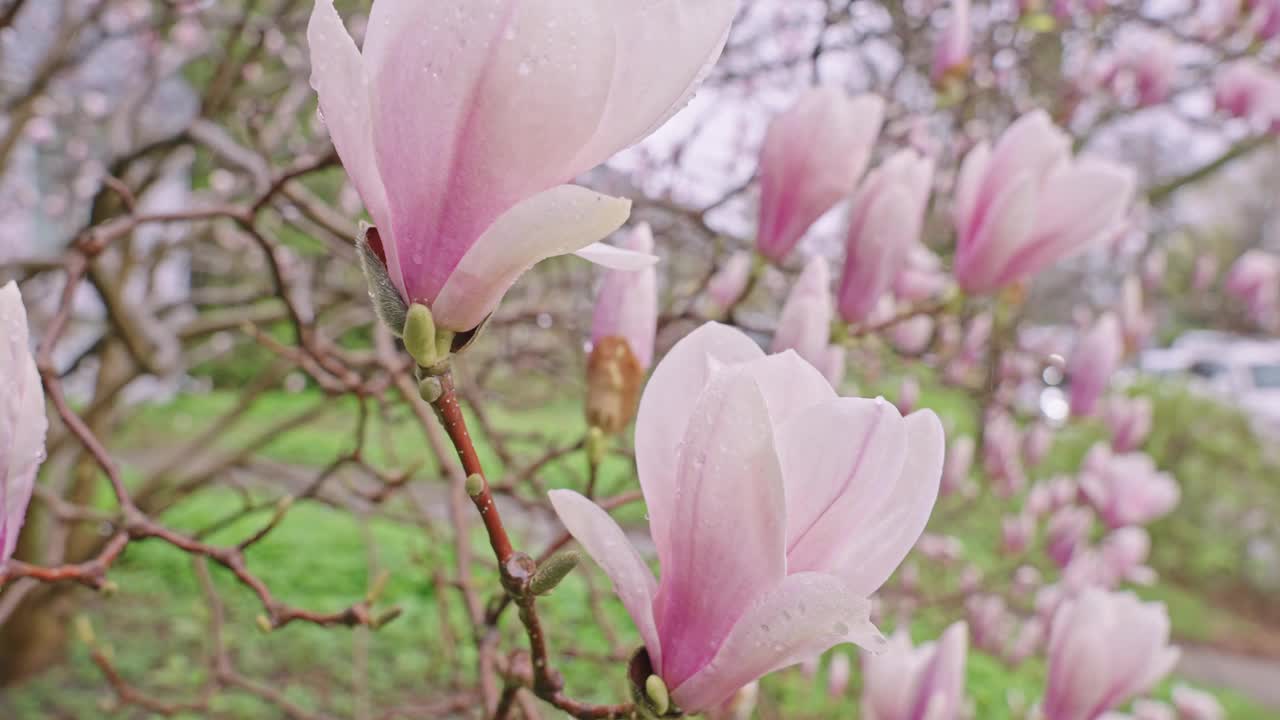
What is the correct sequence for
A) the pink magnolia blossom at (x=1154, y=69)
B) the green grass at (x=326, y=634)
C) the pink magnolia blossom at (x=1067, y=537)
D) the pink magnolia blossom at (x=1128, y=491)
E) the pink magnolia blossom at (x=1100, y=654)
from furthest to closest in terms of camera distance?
the green grass at (x=326, y=634)
the pink magnolia blossom at (x=1154, y=69)
the pink magnolia blossom at (x=1067, y=537)
the pink magnolia blossom at (x=1128, y=491)
the pink magnolia blossom at (x=1100, y=654)

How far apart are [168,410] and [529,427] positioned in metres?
4.19

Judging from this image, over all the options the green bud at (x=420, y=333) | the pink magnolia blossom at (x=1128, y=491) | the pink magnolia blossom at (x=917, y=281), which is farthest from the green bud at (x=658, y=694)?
the pink magnolia blossom at (x=1128, y=491)

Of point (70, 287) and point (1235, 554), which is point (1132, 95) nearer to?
point (70, 287)

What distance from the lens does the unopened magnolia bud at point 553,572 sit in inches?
19.0

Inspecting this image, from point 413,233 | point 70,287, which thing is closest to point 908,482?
point 413,233

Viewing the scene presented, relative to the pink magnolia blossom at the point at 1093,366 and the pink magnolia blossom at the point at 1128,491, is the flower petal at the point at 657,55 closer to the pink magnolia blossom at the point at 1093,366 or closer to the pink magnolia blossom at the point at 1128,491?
the pink magnolia blossom at the point at 1093,366

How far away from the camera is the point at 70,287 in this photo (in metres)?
1.10

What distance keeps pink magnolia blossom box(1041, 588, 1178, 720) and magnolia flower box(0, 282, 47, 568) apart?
1.00 meters

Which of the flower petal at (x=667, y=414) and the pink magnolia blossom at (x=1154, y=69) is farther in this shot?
the pink magnolia blossom at (x=1154, y=69)

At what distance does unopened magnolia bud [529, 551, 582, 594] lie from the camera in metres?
0.48

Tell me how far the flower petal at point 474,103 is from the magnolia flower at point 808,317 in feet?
1.65

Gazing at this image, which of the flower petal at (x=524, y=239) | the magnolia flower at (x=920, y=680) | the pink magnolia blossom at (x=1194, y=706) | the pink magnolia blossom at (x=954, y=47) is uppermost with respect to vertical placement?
the pink magnolia blossom at (x=954, y=47)

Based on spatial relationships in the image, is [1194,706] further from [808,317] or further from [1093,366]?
[808,317]

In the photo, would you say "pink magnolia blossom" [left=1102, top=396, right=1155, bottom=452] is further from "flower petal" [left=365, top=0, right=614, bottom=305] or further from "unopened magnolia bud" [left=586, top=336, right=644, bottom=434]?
"flower petal" [left=365, top=0, right=614, bottom=305]
